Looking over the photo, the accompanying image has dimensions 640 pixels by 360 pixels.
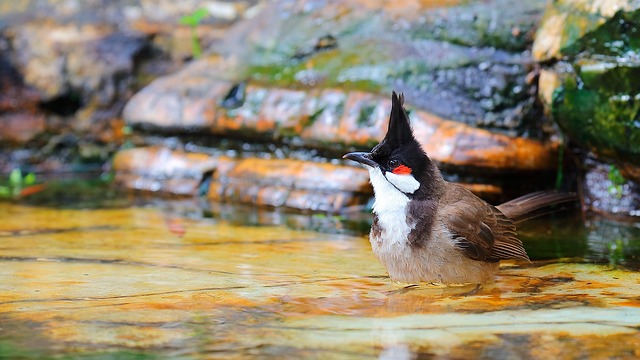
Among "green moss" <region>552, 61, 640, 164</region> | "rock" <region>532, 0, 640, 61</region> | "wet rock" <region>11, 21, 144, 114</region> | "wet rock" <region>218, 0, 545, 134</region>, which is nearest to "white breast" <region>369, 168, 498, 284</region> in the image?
"green moss" <region>552, 61, 640, 164</region>

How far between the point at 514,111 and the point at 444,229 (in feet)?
9.12

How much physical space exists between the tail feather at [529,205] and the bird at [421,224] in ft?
1.83

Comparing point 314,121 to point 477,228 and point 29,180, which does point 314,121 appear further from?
point 29,180

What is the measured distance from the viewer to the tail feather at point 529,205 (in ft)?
14.9

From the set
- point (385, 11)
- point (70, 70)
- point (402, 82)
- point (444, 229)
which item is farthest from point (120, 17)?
Result: point (444, 229)

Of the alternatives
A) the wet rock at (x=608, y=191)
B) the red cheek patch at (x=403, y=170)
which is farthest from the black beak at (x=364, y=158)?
the wet rock at (x=608, y=191)

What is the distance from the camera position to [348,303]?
3289mm

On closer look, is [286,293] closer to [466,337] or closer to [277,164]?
[466,337]

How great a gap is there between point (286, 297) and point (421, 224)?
0.71 m

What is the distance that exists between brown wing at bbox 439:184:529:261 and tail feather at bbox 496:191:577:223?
38 cm

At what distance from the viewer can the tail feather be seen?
454 cm

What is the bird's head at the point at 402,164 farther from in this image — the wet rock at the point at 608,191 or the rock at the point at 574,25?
the wet rock at the point at 608,191

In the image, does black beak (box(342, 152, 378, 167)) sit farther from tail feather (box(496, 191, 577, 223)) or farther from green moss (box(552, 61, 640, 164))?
green moss (box(552, 61, 640, 164))

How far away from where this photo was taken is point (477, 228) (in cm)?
383
